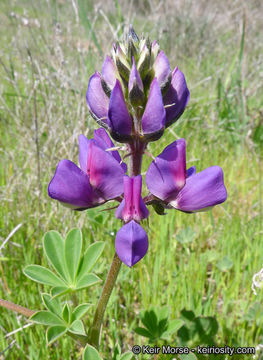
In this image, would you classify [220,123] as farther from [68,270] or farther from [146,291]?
[68,270]

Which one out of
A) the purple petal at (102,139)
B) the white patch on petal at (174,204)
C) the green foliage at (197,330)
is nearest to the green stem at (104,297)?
the white patch on petal at (174,204)

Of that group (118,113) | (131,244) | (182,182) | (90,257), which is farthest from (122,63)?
(90,257)

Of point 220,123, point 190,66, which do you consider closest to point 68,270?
point 220,123

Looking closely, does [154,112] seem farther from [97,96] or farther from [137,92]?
[97,96]

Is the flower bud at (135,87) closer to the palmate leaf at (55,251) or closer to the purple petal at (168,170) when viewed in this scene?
the purple petal at (168,170)

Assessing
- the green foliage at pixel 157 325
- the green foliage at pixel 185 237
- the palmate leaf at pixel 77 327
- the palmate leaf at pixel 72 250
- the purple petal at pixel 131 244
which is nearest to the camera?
the purple petal at pixel 131 244

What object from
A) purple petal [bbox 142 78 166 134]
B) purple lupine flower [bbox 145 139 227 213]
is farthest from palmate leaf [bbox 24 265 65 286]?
purple petal [bbox 142 78 166 134]
